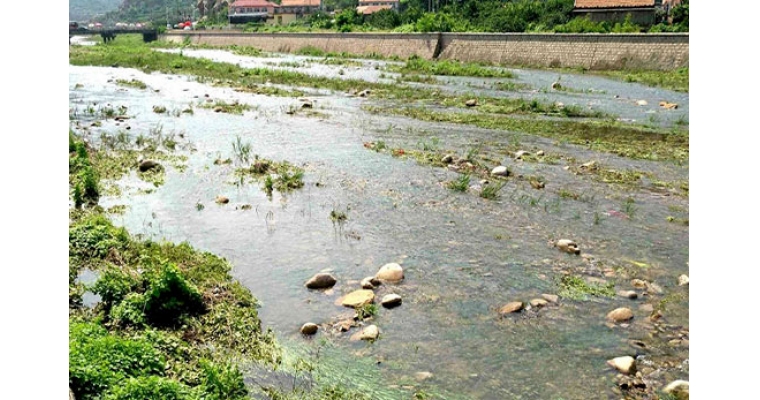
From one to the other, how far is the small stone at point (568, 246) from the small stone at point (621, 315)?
7.18 ft

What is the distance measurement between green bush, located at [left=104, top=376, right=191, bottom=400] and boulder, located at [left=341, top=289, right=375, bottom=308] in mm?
2930

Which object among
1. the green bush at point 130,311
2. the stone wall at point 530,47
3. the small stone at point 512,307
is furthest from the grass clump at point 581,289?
the stone wall at point 530,47

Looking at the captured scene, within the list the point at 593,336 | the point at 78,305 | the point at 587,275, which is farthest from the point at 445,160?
the point at 78,305

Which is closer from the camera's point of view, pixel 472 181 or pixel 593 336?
pixel 593 336

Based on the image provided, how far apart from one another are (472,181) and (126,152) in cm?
972

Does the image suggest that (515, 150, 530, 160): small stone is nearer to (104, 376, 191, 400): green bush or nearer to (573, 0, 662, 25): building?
(104, 376, 191, 400): green bush

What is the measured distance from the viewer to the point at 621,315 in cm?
760

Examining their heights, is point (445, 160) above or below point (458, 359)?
above

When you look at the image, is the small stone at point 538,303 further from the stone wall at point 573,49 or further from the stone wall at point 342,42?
the stone wall at point 342,42

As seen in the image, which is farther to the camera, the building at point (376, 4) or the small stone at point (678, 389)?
the building at point (376, 4)

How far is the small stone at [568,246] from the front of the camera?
9797mm

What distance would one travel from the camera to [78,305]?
763 cm

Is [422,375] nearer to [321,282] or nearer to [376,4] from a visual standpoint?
[321,282]

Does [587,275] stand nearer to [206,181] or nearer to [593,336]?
[593,336]
